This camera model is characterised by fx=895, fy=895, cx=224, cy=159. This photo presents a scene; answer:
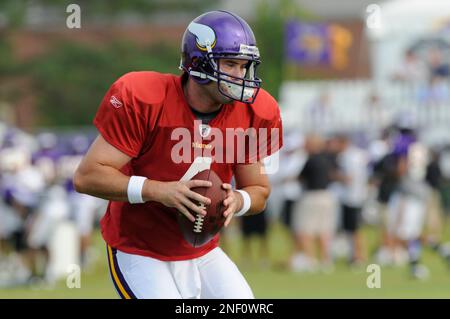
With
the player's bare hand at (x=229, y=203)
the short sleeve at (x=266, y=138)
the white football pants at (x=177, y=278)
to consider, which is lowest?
the white football pants at (x=177, y=278)

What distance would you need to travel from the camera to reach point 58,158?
1508cm

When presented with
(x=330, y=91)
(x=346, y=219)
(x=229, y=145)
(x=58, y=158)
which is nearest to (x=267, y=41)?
(x=330, y=91)

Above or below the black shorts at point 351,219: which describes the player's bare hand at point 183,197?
above

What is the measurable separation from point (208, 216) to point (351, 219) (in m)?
8.24

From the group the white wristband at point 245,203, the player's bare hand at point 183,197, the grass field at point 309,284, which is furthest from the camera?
the grass field at point 309,284

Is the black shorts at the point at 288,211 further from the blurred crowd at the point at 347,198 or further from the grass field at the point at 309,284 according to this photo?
the grass field at the point at 309,284

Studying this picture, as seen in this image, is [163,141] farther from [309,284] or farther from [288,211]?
[288,211]

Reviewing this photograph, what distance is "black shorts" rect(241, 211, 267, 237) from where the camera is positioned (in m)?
12.3

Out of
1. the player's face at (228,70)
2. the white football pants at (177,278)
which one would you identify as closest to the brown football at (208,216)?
the white football pants at (177,278)

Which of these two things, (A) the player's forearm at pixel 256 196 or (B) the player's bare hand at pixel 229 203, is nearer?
(B) the player's bare hand at pixel 229 203

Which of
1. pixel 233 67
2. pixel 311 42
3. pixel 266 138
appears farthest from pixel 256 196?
pixel 311 42

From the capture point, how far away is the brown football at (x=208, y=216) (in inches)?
162

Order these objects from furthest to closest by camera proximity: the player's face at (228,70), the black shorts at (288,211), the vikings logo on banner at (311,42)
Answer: the vikings logo on banner at (311,42)
the black shorts at (288,211)
the player's face at (228,70)

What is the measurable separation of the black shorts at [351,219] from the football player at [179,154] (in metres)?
7.71
